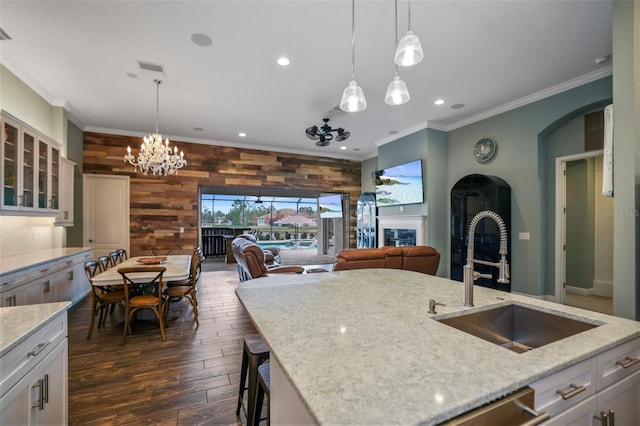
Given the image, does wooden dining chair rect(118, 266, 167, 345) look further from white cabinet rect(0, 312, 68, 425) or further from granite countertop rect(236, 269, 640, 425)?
granite countertop rect(236, 269, 640, 425)

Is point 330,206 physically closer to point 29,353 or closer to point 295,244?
point 295,244

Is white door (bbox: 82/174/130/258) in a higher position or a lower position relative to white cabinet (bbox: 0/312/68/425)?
higher

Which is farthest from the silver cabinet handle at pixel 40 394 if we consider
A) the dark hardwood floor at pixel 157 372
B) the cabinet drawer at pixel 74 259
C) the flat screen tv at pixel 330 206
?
the flat screen tv at pixel 330 206

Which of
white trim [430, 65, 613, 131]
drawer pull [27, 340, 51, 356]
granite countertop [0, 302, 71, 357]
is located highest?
white trim [430, 65, 613, 131]

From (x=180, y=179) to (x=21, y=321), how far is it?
5466 mm

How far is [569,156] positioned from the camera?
412 cm

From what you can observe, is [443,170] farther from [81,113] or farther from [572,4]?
[81,113]

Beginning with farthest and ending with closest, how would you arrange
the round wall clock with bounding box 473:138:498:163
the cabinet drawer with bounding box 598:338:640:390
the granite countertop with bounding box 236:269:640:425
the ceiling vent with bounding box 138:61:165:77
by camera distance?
the round wall clock with bounding box 473:138:498:163
the ceiling vent with bounding box 138:61:165:77
the cabinet drawer with bounding box 598:338:640:390
the granite countertop with bounding box 236:269:640:425

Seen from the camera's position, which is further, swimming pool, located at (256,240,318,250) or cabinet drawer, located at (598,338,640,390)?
swimming pool, located at (256,240,318,250)

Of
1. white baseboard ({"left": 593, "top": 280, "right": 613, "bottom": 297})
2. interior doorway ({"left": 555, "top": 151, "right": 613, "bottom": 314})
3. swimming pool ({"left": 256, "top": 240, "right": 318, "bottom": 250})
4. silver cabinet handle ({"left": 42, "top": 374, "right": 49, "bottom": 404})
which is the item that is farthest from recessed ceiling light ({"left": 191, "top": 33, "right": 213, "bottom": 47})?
swimming pool ({"left": 256, "top": 240, "right": 318, "bottom": 250})

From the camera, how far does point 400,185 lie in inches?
238

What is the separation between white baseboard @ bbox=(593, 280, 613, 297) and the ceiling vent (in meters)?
7.74

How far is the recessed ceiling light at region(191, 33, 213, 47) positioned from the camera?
9.41ft

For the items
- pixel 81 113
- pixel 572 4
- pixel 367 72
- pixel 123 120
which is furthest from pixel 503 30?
pixel 81 113
